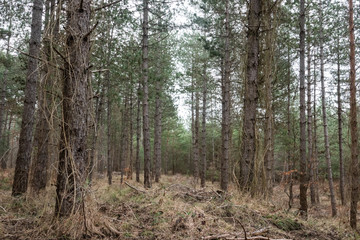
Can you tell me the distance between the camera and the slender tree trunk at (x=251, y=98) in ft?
16.8

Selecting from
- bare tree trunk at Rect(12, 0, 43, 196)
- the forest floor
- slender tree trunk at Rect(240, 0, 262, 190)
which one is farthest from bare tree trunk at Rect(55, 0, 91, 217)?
slender tree trunk at Rect(240, 0, 262, 190)

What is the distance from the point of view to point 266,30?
527 cm

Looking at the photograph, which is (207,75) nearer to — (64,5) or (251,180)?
(251,180)

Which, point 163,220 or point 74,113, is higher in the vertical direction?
point 74,113

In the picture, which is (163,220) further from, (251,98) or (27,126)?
(27,126)

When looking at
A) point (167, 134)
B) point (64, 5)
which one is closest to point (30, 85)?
point (64, 5)

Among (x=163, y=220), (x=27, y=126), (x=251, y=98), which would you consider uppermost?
(x=251, y=98)

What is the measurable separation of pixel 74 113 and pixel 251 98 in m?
3.72

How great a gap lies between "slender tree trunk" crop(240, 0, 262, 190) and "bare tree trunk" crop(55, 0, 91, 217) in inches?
135

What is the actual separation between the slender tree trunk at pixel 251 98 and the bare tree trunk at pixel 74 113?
3.42 metres

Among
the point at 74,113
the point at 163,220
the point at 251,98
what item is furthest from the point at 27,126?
the point at 251,98

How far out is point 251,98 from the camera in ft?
17.3

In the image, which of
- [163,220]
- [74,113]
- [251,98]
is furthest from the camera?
[251,98]

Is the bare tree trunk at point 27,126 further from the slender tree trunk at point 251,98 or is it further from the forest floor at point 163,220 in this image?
the slender tree trunk at point 251,98
